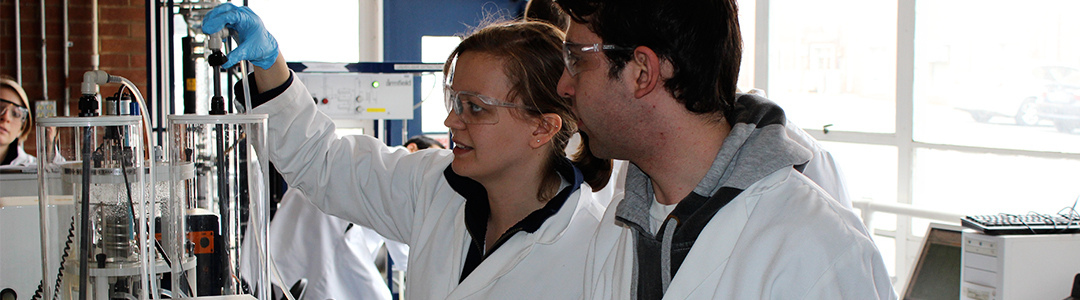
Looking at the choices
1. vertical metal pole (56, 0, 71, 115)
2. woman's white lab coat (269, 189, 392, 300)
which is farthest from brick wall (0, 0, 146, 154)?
woman's white lab coat (269, 189, 392, 300)

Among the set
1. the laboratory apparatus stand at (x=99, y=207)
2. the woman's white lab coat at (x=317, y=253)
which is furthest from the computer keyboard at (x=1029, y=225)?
the woman's white lab coat at (x=317, y=253)

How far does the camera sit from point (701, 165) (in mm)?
1041

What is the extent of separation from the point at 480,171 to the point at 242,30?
468 mm

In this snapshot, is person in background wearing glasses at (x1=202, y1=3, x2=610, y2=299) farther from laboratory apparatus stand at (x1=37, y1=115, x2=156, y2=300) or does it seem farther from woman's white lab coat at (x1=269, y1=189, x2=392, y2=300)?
woman's white lab coat at (x1=269, y1=189, x2=392, y2=300)

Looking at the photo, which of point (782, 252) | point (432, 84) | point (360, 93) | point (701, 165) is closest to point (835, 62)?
point (432, 84)

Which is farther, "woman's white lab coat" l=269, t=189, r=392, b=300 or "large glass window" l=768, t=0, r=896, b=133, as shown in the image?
"large glass window" l=768, t=0, r=896, b=133

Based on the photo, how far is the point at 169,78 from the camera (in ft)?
9.95

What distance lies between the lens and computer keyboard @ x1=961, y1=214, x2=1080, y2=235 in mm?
1992

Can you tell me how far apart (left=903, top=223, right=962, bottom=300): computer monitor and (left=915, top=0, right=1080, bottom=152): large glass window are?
69.3 inches

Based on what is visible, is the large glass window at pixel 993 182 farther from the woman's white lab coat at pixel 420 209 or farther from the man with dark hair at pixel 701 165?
the man with dark hair at pixel 701 165

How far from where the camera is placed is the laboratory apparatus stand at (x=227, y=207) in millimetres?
1067

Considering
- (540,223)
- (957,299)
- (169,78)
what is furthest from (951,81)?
(169,78)

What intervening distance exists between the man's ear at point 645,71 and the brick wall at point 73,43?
12.5 feet

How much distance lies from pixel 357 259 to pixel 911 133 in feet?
9.87
